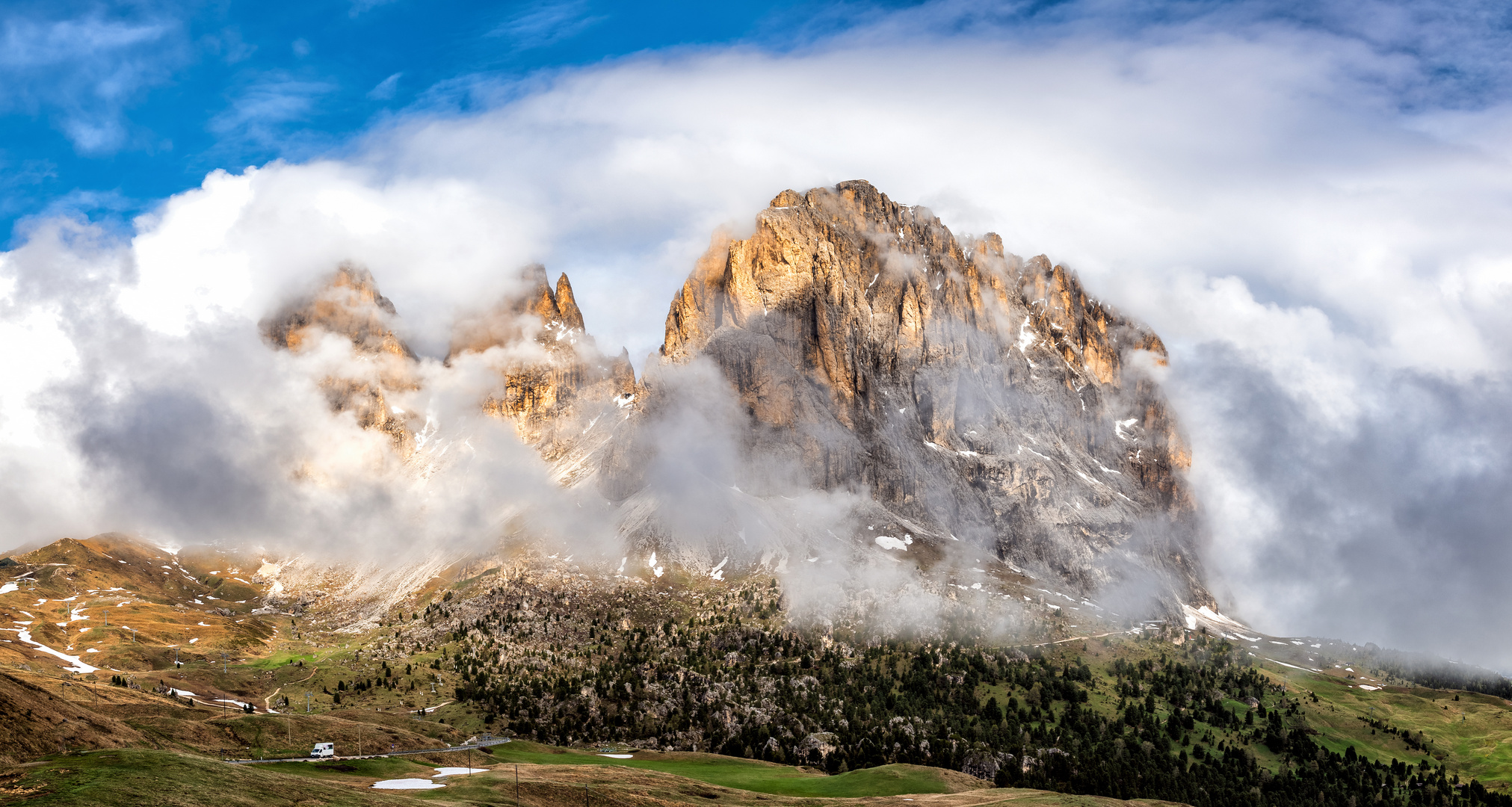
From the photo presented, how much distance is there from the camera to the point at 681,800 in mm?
129875

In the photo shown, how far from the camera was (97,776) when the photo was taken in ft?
267

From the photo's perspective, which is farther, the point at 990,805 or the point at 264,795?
the point at 990,805

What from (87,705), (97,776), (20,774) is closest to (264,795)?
(97,776)

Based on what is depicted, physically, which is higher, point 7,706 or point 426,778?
point 7,706

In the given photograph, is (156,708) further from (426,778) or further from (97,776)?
(97,776)

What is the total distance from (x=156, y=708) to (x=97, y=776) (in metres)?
83.9

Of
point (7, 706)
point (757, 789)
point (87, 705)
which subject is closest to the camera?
point (7, 706)

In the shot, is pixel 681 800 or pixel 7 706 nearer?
pixel 7 706

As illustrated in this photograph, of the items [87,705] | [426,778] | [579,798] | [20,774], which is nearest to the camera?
[20,774]

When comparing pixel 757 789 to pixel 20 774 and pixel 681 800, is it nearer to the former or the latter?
pixel 681 800

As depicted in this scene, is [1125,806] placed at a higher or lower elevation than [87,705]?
lower

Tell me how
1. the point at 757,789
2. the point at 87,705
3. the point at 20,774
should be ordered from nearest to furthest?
1. the point at 20,774
2. the point at 87,705
3. the point at 757,789

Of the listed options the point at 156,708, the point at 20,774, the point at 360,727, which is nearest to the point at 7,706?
the point at 20,774

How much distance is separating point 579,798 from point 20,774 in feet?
185
